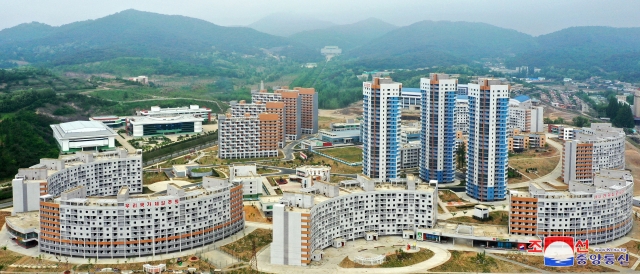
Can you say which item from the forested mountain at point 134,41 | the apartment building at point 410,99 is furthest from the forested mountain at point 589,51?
the apartment building at point 410,99

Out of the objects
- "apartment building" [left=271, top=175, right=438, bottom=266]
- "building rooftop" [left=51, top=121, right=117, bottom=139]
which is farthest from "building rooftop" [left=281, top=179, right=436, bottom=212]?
"building rooftop" [left=51, top=121, right=117, bottom=139]

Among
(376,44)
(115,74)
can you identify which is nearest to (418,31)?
(376,44)

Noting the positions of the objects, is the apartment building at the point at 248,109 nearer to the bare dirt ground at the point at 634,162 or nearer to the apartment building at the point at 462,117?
the apartment building at the point at 462,117

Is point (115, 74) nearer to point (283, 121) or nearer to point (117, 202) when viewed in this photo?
point (283, 121)

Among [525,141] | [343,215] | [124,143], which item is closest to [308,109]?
[124,143]

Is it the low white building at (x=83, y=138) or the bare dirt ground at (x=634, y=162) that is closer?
the bare dirt ground at (x=634, y=162)

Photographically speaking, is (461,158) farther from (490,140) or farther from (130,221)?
(130,221)
